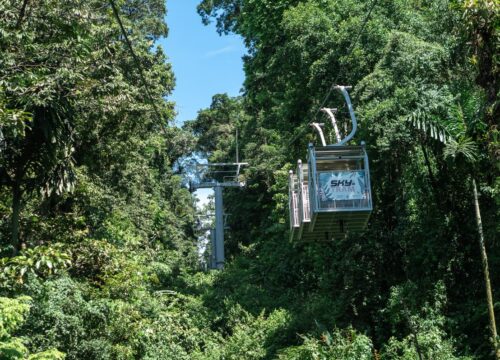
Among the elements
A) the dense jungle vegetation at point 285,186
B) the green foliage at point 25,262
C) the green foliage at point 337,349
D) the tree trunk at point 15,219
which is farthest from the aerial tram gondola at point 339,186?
Result: the tree trunk at point 15,219

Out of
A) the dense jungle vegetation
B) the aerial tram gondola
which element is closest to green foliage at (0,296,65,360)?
the dense jungle vegetation

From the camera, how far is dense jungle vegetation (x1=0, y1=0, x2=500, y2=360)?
39.1ft

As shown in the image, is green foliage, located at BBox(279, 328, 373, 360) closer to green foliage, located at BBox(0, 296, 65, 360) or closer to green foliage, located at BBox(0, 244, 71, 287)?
green foliage, located at BBox(0, 296, 65, 360)

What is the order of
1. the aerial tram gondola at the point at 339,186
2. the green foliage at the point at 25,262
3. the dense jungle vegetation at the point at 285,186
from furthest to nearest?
the aerial tram gondola at the point at 339,186 < the dense jungle vegetation at the point at 285,186 < the green foliage at the point at 25,262

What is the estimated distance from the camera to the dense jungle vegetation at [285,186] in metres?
11.9

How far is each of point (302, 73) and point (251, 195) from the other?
1861 cm

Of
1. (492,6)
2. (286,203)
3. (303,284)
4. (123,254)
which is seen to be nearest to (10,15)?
(123,254)

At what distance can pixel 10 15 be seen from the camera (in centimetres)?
1219

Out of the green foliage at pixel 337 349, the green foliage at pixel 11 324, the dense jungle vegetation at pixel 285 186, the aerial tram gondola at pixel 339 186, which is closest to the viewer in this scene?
the green foliage at pixel 11 324

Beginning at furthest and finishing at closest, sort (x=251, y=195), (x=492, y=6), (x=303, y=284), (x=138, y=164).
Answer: (x=251, y=195)
(x=303, y=284)
(x=138, y=164)
(x=492, y=6)

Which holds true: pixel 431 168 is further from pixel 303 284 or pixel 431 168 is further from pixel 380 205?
pixel 303 284

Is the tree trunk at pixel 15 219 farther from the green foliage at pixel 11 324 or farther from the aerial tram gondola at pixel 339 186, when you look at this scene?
the aerial tram gondola at pixel 339 186

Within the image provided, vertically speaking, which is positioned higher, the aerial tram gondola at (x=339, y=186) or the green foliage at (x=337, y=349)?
the aerial tram gondola at (x=339, y=186)

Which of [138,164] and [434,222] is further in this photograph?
[138,164]
